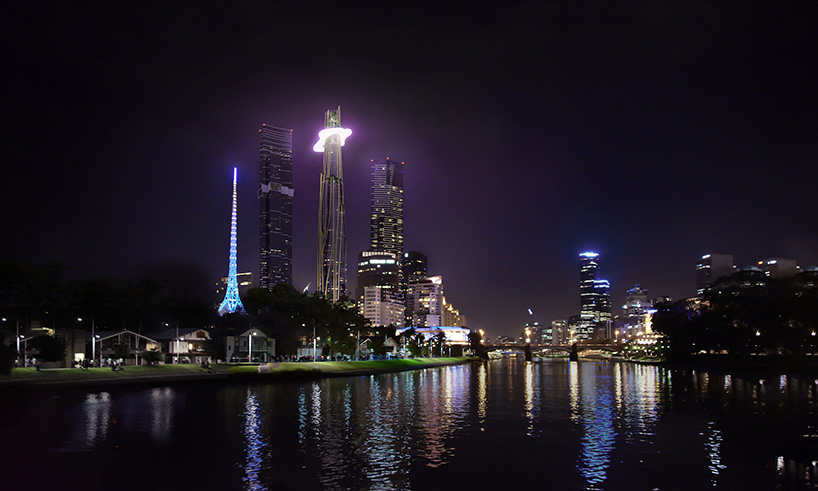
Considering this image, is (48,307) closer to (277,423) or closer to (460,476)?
(277,423)

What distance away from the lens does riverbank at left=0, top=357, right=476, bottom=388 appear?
61.1m

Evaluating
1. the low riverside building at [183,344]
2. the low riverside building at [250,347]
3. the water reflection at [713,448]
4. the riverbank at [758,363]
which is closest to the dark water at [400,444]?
the water reflection at [713,448]

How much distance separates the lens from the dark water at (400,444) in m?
22.6

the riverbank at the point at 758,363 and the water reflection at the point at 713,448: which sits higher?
the water reflection at the point at 713,448

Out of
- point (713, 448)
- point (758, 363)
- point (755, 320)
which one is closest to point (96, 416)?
point (713, 448)

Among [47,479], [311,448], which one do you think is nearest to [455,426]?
[311,448]

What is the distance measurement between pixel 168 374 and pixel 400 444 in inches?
2269

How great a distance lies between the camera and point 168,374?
78.1 metres

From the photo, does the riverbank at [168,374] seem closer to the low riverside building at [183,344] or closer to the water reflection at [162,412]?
the low riverside building at [183,344]

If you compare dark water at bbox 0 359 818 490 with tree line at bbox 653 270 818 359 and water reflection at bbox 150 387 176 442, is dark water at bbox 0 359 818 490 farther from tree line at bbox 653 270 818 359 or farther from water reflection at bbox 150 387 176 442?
tree line at bbox 653 270 818 359

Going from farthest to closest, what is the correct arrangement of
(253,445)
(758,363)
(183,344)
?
1. (758,363)
2. (183,344)
3. (253,445)

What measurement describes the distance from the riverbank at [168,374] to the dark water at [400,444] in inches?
299

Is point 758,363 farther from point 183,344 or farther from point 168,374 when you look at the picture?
point 183,344

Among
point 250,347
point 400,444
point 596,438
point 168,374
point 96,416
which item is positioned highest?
point 400,444
